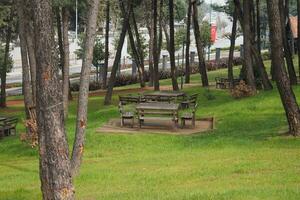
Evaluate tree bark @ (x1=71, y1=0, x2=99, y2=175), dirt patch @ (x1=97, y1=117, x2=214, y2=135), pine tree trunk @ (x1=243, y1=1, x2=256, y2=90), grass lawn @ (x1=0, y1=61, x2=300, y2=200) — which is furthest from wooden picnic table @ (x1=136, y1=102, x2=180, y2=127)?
tree bark @ (x1=71, y1=0, x2=99, y2=175)

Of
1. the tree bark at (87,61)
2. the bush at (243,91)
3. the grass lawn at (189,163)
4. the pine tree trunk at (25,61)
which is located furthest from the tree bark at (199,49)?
the tree bark at (87,61)

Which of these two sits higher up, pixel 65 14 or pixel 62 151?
pixel 65 14

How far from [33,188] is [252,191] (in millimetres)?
4438

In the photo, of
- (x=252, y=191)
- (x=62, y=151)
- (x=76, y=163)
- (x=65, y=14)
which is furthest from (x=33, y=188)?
(x=65, y=14)

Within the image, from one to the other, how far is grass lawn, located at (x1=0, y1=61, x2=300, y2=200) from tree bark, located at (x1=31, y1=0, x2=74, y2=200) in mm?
1733

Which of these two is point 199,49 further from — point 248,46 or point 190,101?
point 190,101

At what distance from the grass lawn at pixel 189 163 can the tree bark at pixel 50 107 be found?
1.73 metres

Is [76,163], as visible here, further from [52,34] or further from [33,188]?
[52,34]

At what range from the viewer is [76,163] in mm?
11250

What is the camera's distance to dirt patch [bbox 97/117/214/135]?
19.0 m

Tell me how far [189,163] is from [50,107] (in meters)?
5.84

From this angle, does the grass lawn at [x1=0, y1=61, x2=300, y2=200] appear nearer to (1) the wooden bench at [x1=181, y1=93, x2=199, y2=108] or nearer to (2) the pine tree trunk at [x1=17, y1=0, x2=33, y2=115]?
(1) the wooden bench at [x1=181, y1=93, x2=199, y2=108]

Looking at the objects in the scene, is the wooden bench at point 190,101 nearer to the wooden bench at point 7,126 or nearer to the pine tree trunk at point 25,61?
the pine tree trunk at point 25,61

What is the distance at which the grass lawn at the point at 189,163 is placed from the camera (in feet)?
30.3
